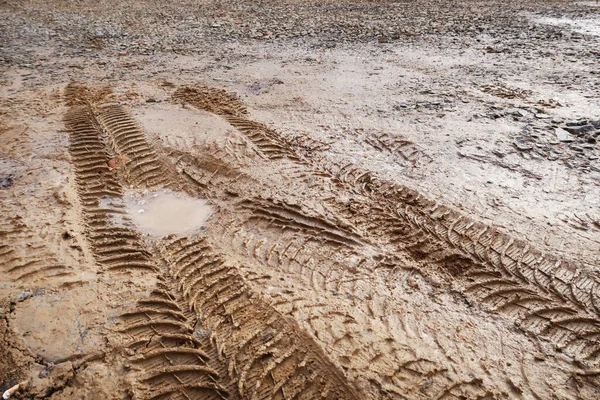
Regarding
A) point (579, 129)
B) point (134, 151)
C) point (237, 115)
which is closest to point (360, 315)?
point (134, 151)

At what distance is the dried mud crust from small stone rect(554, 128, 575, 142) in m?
2.16

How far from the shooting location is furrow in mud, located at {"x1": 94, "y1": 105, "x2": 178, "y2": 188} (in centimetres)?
407

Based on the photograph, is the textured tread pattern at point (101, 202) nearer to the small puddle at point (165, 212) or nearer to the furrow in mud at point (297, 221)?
the small puddle at point (165, 212)

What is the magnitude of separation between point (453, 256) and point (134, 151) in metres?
3.48

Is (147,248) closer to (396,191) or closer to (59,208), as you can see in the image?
(59,208)

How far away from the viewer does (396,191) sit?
12.5ft

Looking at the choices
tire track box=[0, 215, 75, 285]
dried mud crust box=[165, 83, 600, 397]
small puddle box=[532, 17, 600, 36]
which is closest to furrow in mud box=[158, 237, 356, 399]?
dried mud crust box=[165, 83, 600, 397]

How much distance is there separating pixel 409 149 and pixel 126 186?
3.11 meters

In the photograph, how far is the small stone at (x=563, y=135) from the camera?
4.58 meters

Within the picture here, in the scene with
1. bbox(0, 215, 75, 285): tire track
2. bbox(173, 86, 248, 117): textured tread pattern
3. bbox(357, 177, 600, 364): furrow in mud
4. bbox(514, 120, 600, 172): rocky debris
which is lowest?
bbox(357, 177, 600, 364): furrow in mud

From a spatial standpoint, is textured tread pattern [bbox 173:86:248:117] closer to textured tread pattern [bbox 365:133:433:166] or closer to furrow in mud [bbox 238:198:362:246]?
textured tread pattern [bbox 365:133:433:166]

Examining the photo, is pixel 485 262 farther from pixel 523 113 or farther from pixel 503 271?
pixel 523 113

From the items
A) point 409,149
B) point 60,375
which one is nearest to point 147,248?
point 60,375

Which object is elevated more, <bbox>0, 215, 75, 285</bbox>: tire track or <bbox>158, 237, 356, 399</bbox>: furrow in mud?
<bbox>0, 215, 75, 285</bbox>: tire track
